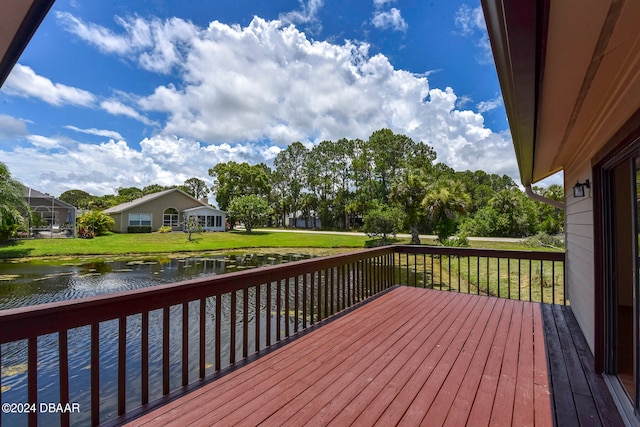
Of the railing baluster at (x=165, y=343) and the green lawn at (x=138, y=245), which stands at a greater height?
the railing baluster at (x=165, y=343)

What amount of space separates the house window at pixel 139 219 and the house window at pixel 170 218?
1336mm

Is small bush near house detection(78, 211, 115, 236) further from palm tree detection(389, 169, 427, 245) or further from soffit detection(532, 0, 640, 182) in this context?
soffit detection(532, 0, 640, 182)

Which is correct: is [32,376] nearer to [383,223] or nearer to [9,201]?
[383,223]

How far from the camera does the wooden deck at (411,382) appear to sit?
1.78 m

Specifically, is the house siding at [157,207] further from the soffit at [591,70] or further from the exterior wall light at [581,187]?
the soffit at [591,70]

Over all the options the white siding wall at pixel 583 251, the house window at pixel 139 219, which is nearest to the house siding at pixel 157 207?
the house window at pixel 139 219

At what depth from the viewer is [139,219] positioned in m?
24.2

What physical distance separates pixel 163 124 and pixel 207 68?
48.2 ft

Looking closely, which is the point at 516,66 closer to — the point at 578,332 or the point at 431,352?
the point at 431,352

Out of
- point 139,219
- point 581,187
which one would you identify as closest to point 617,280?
point 581,187

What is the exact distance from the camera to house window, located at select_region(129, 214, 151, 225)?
23953mm

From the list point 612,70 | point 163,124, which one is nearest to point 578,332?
point 612,70

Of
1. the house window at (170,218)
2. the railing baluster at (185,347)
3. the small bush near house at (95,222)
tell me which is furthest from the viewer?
the house window at (170,218)

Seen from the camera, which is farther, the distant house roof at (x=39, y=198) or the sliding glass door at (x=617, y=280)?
the distant house roof at (x=39, y=198)
